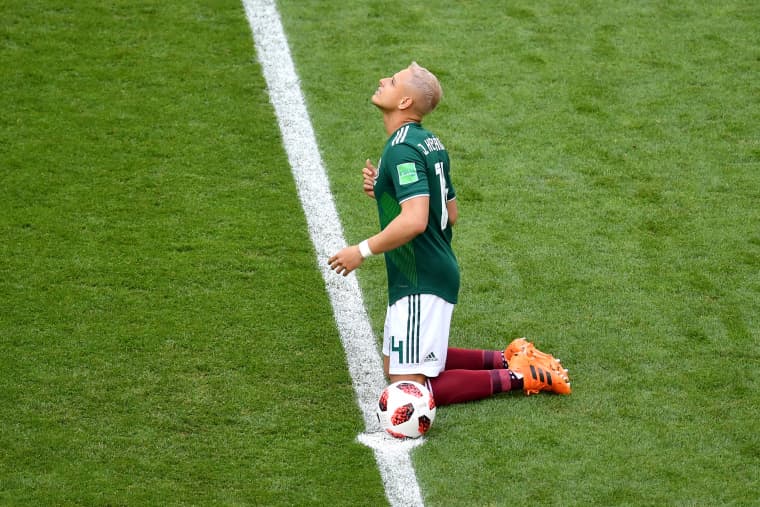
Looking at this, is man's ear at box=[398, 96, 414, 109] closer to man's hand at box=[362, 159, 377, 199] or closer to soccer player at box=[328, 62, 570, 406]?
soccer player at box=[328, 62, 570, 406]

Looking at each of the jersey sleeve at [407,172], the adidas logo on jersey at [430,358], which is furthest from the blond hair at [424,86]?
the adidas logo on jersey at [430,358]

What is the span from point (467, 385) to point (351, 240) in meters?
1.69

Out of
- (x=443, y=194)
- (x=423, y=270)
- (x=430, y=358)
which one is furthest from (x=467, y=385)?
(x=443, y=194)

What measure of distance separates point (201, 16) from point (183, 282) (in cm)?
342

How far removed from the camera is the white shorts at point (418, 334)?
5453 millimetres

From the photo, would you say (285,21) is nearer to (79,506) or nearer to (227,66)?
(227,66)

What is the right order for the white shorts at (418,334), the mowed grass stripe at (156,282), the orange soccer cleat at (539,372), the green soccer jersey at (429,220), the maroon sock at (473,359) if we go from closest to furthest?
the mowed grass stripe at (156,282) → the green soccer jersey at (429,220) → the white shorts at (418,334) → the orange soccer cleat at (539,372) → the maroon sock at (473,359)

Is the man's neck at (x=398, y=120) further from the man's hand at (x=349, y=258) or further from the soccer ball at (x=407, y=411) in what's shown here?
the soccer ball at (x=407, y=411)

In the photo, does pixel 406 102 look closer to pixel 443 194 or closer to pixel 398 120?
pixel 398 120

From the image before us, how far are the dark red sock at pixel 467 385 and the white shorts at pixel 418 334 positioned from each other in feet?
0.26

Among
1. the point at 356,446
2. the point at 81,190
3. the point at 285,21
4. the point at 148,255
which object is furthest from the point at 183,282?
the point at 285,21

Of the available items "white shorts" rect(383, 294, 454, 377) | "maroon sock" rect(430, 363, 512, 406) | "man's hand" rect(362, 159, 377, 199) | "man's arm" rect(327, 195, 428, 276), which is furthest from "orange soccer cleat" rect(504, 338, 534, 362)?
"man's hand" rect(362, 159, 377, 199)

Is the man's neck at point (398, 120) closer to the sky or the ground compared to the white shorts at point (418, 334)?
closer to the sky

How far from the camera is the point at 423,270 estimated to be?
215 inches
